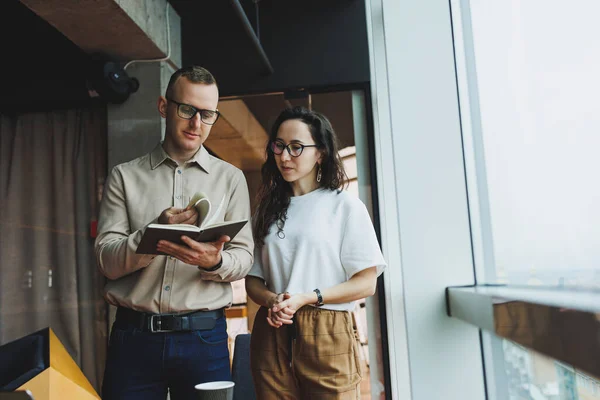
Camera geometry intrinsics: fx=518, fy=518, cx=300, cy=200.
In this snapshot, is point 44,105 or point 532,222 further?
point 44,105

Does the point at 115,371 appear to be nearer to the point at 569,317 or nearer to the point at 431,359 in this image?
the point at 431,359

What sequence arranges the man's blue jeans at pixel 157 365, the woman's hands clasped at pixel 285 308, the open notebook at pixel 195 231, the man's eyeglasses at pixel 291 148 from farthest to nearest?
the man's eyeglasses at pixel 291 148
the man's blue jeans at pixel 157 365
the woman's hands clasped at pixel 285 308
the open notebook at pixel 195 231

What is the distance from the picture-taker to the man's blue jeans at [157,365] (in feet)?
5.72

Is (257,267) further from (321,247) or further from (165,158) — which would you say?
(165,158)

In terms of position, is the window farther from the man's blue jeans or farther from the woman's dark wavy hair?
the man's blue jeans

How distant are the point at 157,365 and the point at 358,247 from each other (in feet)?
2.59

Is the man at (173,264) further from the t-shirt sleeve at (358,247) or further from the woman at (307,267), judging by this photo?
the t-shirt sleeve at (358,247)

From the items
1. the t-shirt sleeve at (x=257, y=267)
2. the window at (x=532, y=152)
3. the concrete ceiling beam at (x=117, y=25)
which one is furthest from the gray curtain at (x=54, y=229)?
the window at (x=532, y=152)

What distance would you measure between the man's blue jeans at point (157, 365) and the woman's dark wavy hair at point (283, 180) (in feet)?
1.46

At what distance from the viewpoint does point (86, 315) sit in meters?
3.76

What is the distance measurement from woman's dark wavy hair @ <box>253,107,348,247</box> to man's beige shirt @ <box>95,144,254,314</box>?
60 mm

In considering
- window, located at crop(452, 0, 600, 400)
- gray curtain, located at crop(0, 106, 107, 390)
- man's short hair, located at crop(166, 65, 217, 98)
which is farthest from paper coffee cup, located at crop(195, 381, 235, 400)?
gray curtain, located at crop(0, 106, 107, 390)

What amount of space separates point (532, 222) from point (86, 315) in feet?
11.1

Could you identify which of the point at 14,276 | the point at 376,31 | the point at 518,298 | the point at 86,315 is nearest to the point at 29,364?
the point at 86,315
